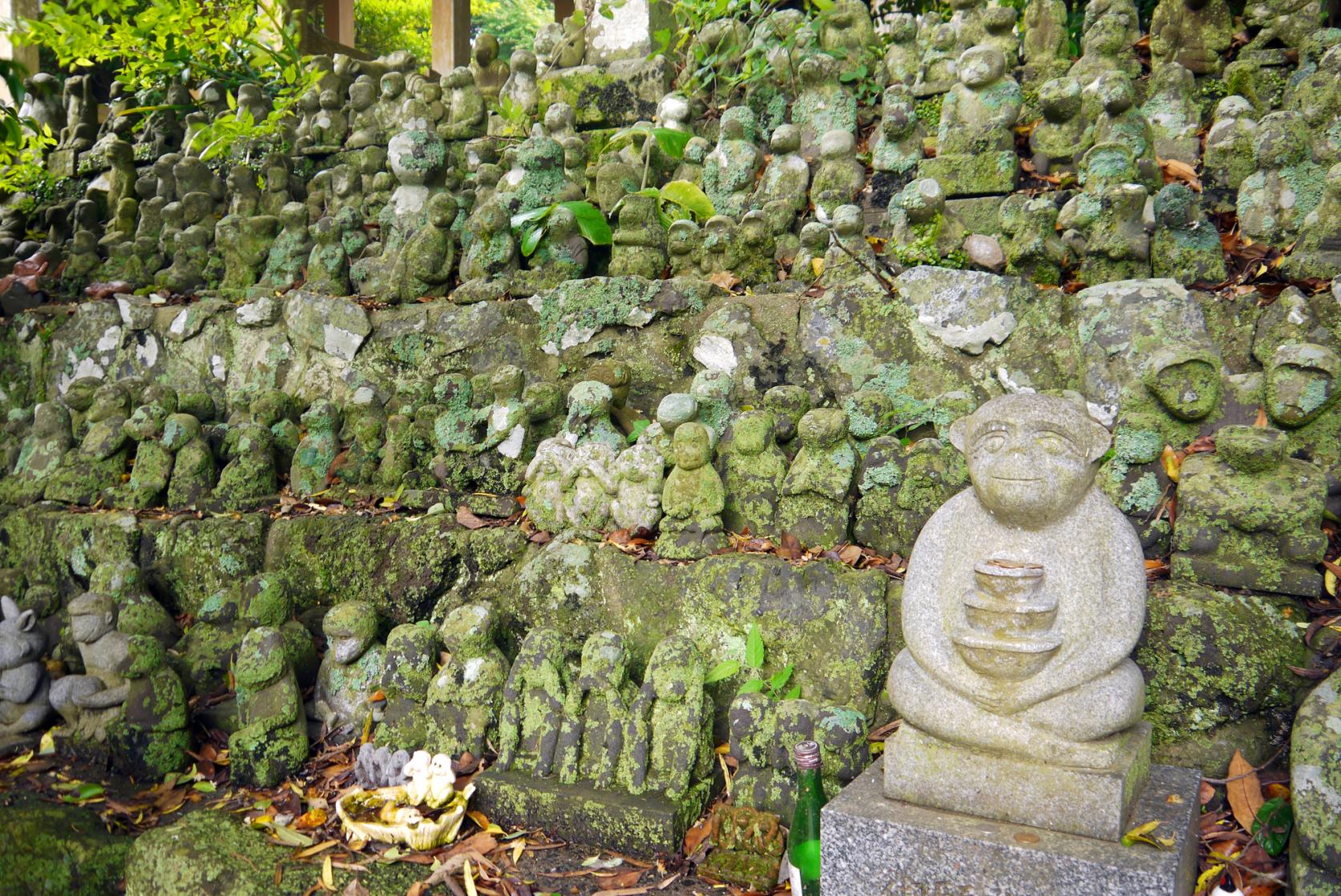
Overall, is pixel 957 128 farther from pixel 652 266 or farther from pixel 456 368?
pixel 456 368

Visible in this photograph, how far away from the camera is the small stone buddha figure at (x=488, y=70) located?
7.92 meters

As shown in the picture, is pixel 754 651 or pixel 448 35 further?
pixel 448 35

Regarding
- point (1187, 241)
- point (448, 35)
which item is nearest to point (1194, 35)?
point (1187, 241)

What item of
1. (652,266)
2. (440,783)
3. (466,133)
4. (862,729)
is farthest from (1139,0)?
(440,783)

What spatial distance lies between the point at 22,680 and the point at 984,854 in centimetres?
427

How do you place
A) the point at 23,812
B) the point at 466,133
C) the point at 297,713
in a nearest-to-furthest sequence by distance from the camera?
the point at 23,812 < the point at 297,713 < the point at 466,133

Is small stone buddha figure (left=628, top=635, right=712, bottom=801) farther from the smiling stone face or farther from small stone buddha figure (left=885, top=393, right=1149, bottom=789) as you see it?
the smiling stone face

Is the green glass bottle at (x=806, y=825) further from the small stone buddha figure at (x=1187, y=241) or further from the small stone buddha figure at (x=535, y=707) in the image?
the small stone buddha figure at (x=1187, y=241)

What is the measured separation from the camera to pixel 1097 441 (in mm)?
2766

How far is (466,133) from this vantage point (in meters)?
7.69

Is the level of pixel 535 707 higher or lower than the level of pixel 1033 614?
lower

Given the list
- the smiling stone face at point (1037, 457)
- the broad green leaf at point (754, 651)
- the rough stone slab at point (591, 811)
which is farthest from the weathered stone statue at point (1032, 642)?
the broad green leaf at point (754, 651)

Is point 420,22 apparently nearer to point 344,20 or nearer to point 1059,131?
point 344,20

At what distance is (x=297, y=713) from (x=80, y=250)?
212 inches
